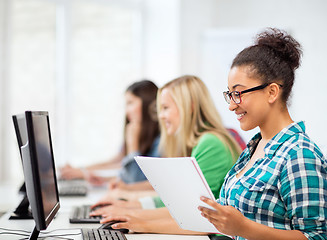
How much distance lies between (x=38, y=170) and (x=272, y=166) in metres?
0.67

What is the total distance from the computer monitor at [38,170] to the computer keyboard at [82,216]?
30cm

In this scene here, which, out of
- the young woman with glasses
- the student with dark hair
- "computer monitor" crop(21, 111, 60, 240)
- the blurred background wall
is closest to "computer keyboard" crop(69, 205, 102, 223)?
"computer monitor" crop(21, 111, 60, 240)

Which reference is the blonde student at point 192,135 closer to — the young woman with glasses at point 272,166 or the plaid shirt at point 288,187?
the young woman with glasses at point 272,166

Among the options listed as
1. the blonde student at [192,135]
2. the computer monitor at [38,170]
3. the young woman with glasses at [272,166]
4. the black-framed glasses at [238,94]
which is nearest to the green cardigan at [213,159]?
the blonde student at [192,135]

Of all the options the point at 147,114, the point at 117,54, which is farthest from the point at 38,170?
the point at 117,54

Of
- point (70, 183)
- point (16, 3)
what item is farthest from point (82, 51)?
point (70, 183)

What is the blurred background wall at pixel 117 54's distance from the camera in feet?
11.9

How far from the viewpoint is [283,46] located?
4.70 feet

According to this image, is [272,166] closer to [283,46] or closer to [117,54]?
[283,46]

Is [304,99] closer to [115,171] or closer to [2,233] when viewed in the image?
[115,171]

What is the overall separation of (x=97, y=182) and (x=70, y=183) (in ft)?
0.79

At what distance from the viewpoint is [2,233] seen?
1.62 metres

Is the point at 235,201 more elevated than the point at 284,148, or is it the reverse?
the point at 284,148

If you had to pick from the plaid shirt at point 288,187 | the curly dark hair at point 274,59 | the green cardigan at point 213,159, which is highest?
the curly dark hair at point 274,59
